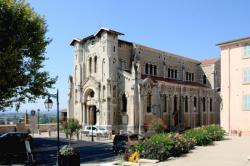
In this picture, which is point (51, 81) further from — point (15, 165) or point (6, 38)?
point (15, 165)

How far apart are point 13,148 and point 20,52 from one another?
8190mm

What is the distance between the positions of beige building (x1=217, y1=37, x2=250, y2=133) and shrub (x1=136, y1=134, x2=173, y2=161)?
20506 mm

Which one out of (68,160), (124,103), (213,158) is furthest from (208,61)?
(68,160)

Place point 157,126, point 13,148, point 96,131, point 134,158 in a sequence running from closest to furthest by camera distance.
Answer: point 134,158
point 13,148
point 157,126
point 96,131

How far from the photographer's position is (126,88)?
49.1 m

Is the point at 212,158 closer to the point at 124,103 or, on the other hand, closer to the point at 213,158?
the point at 213,158

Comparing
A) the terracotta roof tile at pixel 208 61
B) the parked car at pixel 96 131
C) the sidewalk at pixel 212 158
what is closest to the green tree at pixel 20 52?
the sidewalk at pixel 212 158

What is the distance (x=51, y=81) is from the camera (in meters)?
30.7

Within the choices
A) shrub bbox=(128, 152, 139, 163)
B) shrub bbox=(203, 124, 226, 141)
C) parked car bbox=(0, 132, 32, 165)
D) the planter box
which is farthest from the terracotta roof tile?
the planter box

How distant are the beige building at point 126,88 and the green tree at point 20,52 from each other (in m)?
19.2

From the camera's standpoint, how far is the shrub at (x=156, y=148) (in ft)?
65.0

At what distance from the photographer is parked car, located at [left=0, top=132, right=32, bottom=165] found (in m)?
26.1

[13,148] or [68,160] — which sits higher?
[68,160]

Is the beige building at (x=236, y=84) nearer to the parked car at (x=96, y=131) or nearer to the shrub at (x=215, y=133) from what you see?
the shrub at (x=215, y=133)
